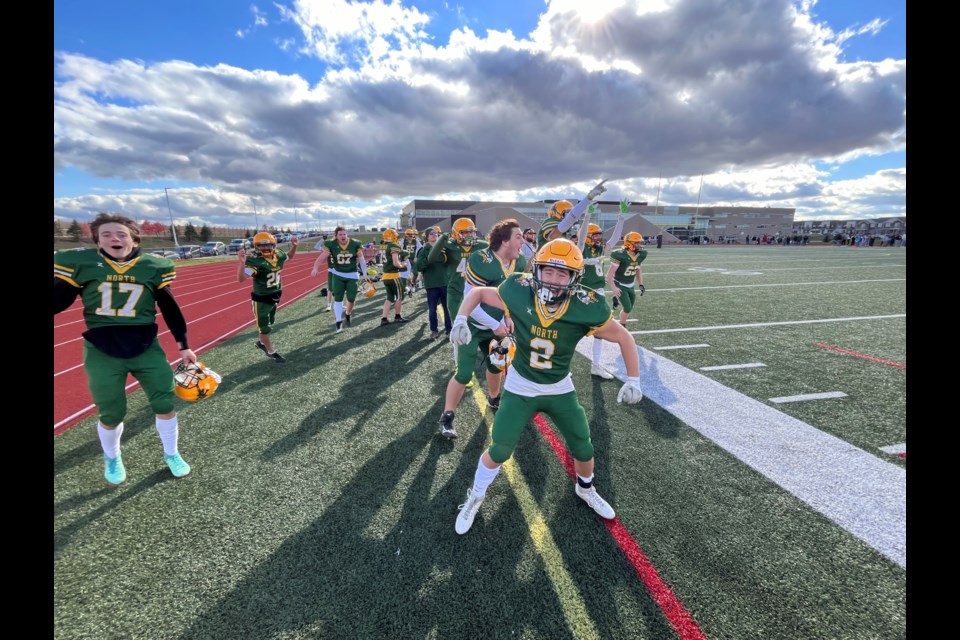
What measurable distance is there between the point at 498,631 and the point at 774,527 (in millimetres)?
2455

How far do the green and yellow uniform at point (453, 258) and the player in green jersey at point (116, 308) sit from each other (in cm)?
323

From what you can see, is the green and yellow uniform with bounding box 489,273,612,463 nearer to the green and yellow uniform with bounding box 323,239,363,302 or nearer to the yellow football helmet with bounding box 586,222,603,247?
the yellow football helmet with bounding box 586,222,603,247

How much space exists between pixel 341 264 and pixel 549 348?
6.89 meters

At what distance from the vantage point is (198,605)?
7.61 feet

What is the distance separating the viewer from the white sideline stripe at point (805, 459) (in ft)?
9.81

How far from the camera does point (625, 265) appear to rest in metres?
7.78

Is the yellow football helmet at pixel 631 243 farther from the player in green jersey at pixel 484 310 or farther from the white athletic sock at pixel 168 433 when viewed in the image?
the white athletic sock at pixel 168 433

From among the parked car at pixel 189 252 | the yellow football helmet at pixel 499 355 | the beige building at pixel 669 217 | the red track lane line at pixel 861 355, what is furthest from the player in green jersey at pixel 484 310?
the beige building at pixel 669 217

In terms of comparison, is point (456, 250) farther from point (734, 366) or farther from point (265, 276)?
point (734, 366)

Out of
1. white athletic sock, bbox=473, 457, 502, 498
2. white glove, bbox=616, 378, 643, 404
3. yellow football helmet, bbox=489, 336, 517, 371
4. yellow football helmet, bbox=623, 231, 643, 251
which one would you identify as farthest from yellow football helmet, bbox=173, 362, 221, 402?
yellow football helmet, bbox=623, 231, 643, 251

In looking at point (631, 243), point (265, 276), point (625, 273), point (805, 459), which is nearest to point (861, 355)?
point (625, 273)

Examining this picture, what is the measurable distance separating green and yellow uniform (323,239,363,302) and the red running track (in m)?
2.88
